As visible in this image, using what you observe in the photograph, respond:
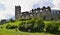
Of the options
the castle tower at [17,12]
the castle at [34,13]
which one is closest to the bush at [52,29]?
the castle at [34,13]

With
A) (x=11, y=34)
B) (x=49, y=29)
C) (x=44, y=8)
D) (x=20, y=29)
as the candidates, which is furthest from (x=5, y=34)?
(x=44, y=8)

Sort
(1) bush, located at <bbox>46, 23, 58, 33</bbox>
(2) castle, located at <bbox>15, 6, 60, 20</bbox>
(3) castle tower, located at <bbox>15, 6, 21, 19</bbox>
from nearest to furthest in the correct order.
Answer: (1) bush, located at <bbox>46, 23, 58, 33</bbox> < (2) castle, located at <bbox>15, 6, 60, 20</bbox> < (3) castle tower, located at <bbox>15, 6, 21, 19</bbox>

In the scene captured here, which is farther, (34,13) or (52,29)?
(34,13)

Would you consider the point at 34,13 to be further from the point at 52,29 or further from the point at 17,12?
the point at 52,29

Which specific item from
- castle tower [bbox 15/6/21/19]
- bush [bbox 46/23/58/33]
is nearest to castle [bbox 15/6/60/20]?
castle tower [bbox 15/6/21/19]

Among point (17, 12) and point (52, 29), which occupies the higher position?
point (52, 29)

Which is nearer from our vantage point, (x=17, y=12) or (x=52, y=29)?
(x=52, y=29)

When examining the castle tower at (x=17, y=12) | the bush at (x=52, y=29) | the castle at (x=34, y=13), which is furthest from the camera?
the castle tower at (x=17, y=12)

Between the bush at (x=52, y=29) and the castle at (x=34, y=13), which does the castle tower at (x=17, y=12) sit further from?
the bush at (x=52, y=29)

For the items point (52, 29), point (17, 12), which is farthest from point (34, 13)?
point (52, 29)

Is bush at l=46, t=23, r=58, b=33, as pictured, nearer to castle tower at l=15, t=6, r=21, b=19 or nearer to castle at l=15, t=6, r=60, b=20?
castle at l=15, t=6, r=60, b=20

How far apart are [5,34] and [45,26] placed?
49.5 ft

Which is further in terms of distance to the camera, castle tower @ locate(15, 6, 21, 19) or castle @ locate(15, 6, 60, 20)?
castle tower @ locate(15, 6, 21, 19)

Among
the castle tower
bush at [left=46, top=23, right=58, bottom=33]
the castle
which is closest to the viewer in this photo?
bush at [left=46, top=23, right=58, bottom=33]
